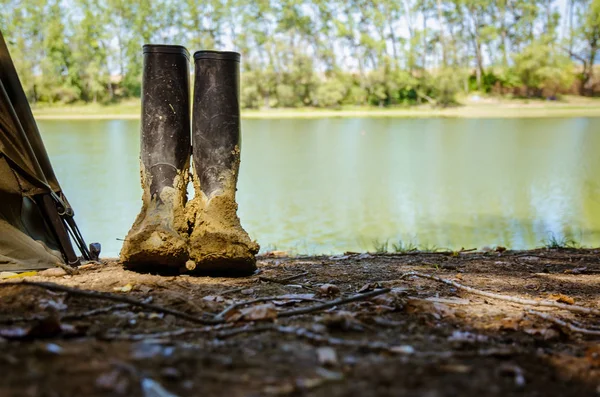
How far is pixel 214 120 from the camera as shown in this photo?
2182 millimetres

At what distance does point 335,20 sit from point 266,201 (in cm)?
3097

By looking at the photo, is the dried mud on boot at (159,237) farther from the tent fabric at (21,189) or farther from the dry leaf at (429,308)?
the dry leaf at (429,308)

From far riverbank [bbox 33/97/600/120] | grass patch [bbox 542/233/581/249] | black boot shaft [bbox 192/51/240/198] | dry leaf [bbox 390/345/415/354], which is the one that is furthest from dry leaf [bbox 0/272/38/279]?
far riverbank [bbox 33/97/600/120]

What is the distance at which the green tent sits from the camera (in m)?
2.04

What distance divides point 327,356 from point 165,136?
1.34 m

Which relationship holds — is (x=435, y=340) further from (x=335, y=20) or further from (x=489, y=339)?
(x=335, y=20)

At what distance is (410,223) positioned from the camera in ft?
23.6

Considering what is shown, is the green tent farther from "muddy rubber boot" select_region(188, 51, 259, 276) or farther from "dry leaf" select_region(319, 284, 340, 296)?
"dry leaf" select_region(319, 284, 340, 296)

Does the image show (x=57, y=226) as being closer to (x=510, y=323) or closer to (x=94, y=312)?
(x=94, y=312)

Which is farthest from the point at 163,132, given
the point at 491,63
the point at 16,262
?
the point at 491,63

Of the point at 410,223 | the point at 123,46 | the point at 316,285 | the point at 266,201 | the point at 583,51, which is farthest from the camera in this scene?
the point at 583,51

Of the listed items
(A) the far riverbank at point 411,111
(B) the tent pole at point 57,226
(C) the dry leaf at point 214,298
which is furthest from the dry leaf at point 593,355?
(A) the far riverbank at point 411,111

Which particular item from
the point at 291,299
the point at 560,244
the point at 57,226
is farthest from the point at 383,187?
the point at 291,299

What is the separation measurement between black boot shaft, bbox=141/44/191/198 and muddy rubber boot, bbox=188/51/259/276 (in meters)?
0.06
